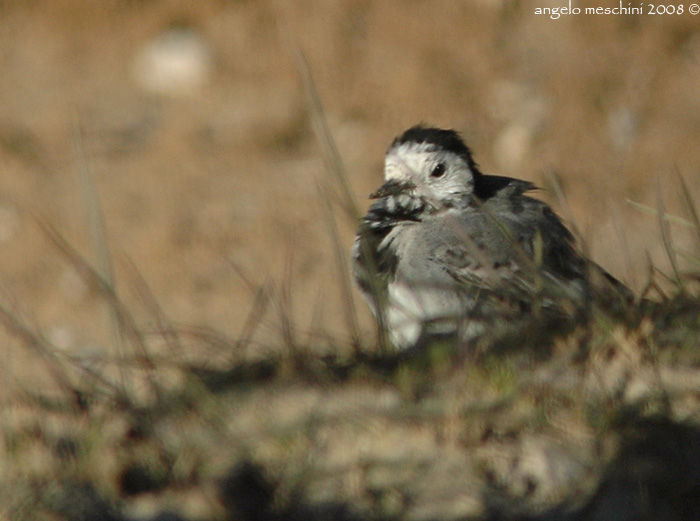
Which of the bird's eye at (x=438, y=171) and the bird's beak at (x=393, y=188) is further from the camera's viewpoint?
the bird's eye at (x=438, y=171)

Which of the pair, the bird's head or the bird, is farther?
the bird's head

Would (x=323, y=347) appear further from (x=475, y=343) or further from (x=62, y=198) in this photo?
(x=62, y=198)

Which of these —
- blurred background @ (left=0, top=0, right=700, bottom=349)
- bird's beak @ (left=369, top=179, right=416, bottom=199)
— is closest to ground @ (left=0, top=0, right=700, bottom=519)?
blurred background @ (left=0, top=0, right=700, bottom=349)

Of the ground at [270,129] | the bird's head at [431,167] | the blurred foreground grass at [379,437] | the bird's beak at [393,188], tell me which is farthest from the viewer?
the ground at [270,129]

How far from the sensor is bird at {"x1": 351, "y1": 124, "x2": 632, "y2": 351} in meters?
3.48

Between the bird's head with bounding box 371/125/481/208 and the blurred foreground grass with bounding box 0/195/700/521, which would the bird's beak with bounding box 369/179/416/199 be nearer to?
the bird's head with bounding box 371/125/481/208

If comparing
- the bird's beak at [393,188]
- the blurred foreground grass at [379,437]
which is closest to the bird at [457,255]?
the bird's beak at [393,188]

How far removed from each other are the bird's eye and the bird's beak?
0.13m

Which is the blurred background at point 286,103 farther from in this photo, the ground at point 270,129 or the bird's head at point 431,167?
the bird's head at point 431,167

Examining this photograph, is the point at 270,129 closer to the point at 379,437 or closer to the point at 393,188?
the point at 393,188

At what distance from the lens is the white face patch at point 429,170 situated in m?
5.20

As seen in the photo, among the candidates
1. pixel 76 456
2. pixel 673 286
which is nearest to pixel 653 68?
pixel 673 286

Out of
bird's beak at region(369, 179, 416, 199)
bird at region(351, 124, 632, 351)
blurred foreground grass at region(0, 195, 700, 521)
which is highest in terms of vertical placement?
bird's beak at region(369, 179, 416, 199)

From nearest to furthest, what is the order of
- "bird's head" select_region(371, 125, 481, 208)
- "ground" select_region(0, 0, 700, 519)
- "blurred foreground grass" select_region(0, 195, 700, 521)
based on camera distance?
"blurred foreground grass" select_region(0, 195, 700, 521)
"bird's head" select_region(371, 125, 481, 208)
"ground" select_region(0, 0, 700, 519)
